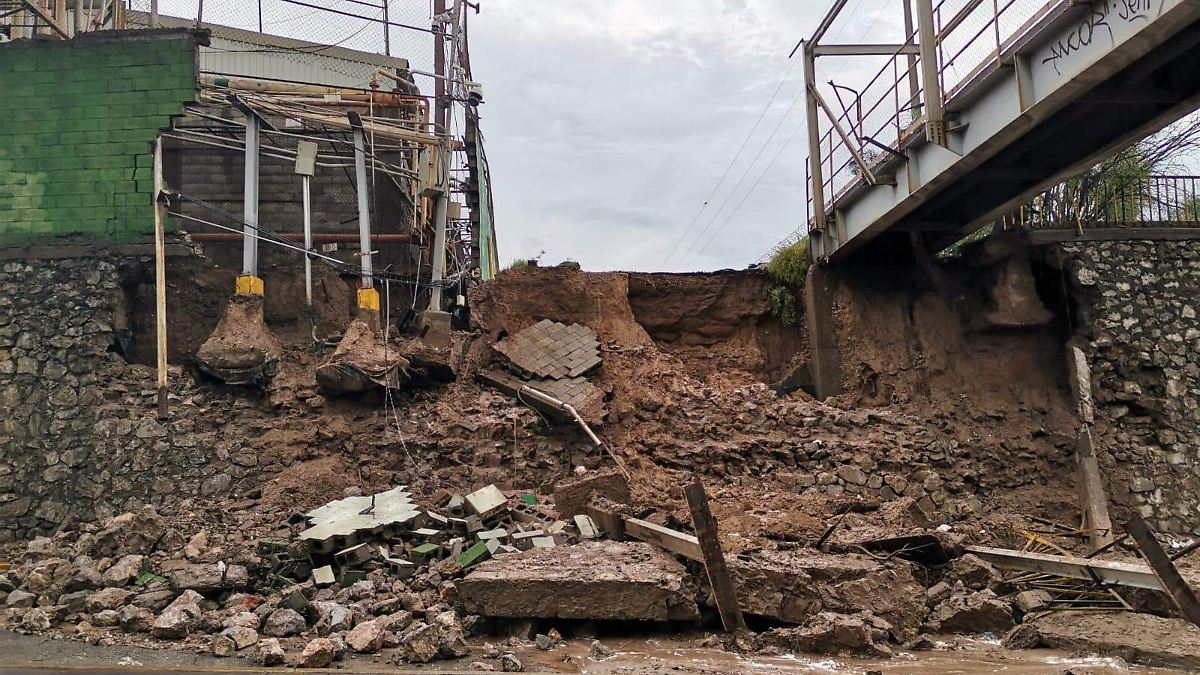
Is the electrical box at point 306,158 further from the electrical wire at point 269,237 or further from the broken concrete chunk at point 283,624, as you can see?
the broken concrete chunk at point 283,624

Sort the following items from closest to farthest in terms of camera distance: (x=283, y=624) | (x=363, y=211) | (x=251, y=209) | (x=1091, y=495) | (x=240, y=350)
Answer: (x=283, y=624) < (x=1091, y=495) < (x=240, y=350) < (x=251, y=209) < (x=363, y=211)

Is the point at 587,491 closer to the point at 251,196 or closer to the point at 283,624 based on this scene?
the point at 283,624

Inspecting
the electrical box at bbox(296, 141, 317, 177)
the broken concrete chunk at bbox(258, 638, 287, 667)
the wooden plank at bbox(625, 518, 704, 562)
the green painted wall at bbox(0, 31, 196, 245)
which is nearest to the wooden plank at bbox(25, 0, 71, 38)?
the green painted wall at bbox(0, 31, 196, 245)

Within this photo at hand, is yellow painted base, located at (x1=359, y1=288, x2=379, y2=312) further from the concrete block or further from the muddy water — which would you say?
the muddy water

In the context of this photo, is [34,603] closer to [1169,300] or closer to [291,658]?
[291,658]

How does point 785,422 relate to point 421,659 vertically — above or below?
above

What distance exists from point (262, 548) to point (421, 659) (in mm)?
3170

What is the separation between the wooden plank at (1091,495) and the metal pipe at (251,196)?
469 inches

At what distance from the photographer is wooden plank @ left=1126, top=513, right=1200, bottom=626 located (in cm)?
676

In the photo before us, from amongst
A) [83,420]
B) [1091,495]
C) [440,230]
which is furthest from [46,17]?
[1091,495]

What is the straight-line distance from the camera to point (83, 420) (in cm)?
1134

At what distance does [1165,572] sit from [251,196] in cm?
1198

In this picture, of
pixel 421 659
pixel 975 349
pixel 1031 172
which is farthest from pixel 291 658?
pixel 975 349

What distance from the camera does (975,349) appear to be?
531 inches
